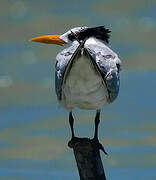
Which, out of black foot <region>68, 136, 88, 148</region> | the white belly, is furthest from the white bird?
black foot <region>68, 136, 88, 148</region>

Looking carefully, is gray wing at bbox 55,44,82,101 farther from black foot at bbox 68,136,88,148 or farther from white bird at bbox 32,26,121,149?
black foot at bbox 68,136,88,148

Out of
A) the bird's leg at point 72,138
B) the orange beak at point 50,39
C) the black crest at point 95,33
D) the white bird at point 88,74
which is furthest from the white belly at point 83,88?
the orange beak at point 50,39

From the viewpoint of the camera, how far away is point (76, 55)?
8.12 metres

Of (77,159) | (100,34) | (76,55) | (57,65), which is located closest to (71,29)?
(100,34)

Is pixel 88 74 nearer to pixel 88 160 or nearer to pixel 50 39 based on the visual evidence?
pixel 88 160

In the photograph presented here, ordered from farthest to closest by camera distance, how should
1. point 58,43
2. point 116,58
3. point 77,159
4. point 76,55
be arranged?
point 58,43 → point 116,58 → point 77,159 → point 76,55

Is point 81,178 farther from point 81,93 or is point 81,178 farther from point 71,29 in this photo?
point 71,29

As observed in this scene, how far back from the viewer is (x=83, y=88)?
8.86 metres

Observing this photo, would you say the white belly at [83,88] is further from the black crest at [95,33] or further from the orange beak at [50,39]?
the orange beak at [50,39]

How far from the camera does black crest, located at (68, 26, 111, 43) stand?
31.4 feet

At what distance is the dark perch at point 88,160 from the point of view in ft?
28.1

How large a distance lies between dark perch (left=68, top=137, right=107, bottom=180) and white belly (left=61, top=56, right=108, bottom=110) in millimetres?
682

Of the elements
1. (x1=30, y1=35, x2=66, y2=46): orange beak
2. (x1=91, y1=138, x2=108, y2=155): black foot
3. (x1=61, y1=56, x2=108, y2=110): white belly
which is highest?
(x1=30, y1=35, x2=66, y2=46): orange beak

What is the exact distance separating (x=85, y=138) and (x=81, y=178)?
0.73m
